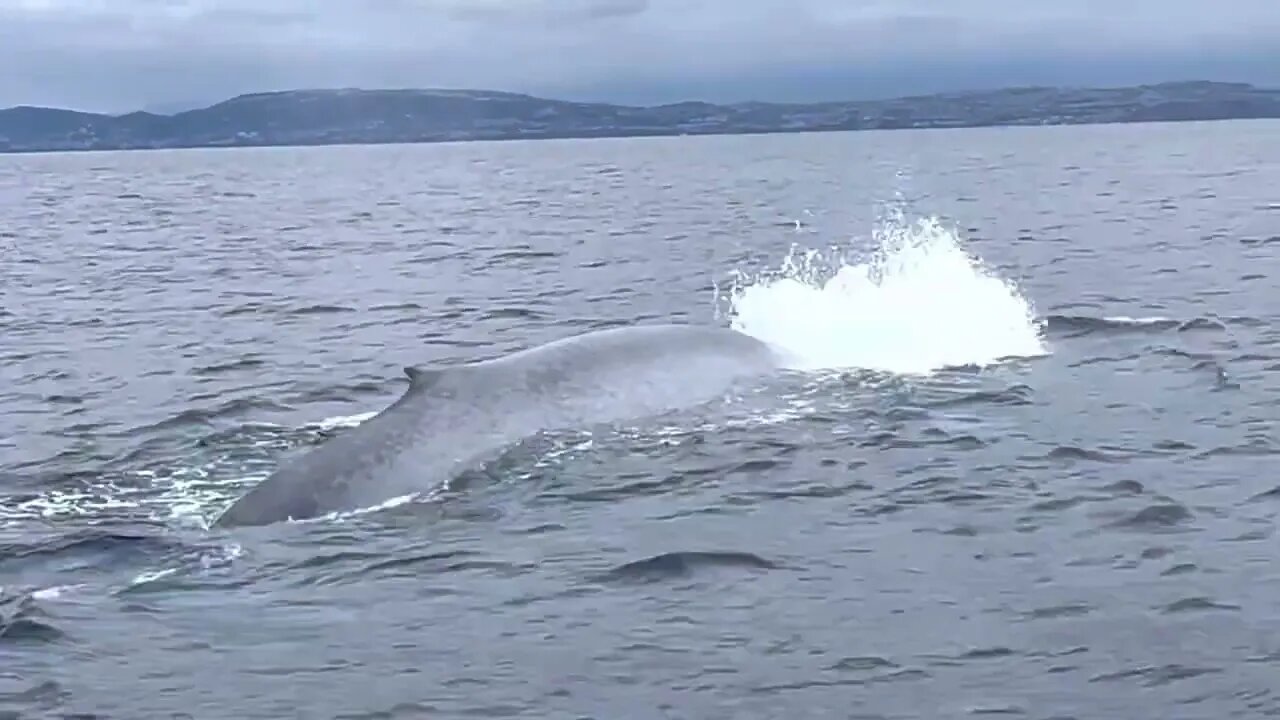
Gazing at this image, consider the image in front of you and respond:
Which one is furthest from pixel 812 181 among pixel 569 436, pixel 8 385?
pixel 569 436

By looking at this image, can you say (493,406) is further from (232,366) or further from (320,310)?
(320,310)

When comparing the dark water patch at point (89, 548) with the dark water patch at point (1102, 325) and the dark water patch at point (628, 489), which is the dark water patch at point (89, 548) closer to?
the dark water patch at point (628, 489)

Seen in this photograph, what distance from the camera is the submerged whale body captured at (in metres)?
13.2

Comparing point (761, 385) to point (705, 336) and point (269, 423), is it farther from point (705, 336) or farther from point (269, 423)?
point (269, 423)

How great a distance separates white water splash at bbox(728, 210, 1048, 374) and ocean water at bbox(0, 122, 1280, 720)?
0.08 meters

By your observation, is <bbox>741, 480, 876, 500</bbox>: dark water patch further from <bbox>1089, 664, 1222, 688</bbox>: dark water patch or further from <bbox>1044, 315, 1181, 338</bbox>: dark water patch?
<bbox>1044, 315, 1181, 338</bbox>: dark water patch

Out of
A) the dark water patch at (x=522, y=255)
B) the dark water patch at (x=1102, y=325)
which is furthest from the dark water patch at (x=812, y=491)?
the dark water patch at (x=522, y=255)

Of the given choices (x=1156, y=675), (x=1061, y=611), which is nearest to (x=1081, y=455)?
(x=1061, y=611)

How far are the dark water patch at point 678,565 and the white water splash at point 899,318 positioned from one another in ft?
22.8

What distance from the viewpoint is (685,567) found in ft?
39.1

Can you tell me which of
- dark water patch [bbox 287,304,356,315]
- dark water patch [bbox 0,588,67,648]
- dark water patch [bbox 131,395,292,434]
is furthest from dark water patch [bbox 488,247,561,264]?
dark water patch [bbox 0,588,67,648]

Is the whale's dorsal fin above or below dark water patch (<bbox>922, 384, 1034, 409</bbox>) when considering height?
above

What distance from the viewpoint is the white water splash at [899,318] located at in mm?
20797

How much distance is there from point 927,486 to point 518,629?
4549 mm
